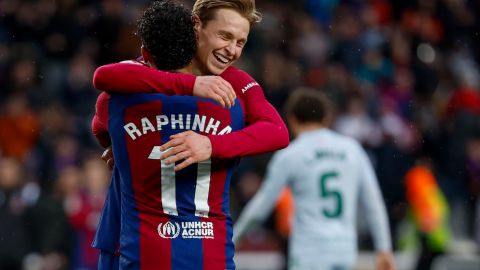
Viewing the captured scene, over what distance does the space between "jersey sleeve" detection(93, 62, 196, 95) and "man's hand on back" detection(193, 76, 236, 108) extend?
0.04 metres

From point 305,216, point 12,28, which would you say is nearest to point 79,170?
point 12,28

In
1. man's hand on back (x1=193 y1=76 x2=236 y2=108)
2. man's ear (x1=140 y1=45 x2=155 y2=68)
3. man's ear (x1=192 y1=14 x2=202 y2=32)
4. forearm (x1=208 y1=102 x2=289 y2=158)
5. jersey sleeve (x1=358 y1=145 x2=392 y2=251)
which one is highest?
man's ear (x1=192 y1=14 x2=202 y2=32)

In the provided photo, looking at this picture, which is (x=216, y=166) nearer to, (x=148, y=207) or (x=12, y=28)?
(x=148, y=207)

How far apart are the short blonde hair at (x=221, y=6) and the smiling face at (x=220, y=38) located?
2 centimetres

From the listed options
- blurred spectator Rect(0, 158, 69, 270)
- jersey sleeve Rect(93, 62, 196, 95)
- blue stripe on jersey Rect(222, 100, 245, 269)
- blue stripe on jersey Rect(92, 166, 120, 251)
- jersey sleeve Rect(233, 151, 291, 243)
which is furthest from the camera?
blurred spectator Rect(0, 158, 69, 270)

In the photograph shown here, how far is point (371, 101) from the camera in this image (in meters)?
13.9

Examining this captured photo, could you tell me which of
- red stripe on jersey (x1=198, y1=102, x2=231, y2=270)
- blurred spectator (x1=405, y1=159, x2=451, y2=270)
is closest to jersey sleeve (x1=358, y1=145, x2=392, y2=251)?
red stripe on jersey (x1=198, y1=102, x2=231, y2=270)

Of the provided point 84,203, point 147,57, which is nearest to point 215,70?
point 147,57

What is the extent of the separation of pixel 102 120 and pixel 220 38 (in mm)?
636

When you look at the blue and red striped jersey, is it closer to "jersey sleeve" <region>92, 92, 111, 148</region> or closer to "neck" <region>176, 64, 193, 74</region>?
"jersey sleeve" <region>92, 92, 111, 148</region>

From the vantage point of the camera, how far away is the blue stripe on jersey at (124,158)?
4.29m

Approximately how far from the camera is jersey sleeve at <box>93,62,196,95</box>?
13.6ft

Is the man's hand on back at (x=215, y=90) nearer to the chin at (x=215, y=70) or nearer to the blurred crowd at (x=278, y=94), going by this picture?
the chin at (x=215, y=70)

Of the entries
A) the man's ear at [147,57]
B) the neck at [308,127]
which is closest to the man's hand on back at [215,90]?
the man's ear at [147,57]
